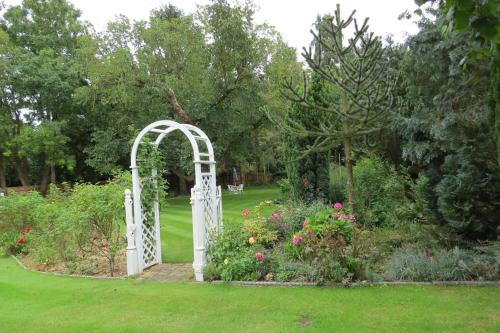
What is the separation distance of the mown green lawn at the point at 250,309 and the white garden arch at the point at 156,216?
0.77m

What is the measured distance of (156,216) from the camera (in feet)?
25.5

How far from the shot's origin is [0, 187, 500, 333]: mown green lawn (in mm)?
4176

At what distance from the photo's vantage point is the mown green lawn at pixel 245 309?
4176mm

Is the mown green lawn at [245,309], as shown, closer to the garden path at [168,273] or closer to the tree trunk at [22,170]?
the garden path at [168,273]

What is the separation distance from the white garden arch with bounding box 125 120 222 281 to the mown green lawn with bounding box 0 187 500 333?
670mm

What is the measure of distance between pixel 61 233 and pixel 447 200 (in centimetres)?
675

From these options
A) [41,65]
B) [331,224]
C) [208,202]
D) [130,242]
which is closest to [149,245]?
[130,242]

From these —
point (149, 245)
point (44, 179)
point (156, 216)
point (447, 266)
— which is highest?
point (44, 179)

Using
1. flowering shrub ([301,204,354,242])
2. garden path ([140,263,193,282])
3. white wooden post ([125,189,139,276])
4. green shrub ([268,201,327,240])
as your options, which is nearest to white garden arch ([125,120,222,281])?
white wooden post ([125,189,139,276])

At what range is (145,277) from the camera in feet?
22.2

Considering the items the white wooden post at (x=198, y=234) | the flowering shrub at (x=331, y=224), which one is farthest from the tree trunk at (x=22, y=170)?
the flowering shrub at (x=331, y=224)

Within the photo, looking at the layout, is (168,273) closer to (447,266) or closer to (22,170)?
(447,266)

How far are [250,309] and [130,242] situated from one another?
3.07m

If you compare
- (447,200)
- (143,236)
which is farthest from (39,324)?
(447,200)
